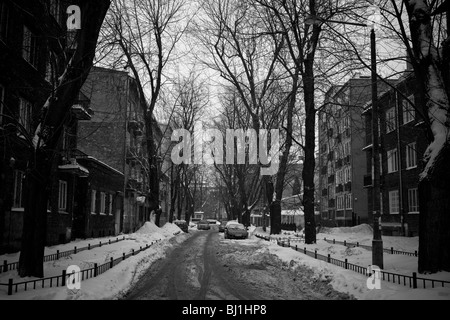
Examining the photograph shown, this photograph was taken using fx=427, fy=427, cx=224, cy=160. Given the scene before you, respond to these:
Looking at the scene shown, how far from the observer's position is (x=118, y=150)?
38594mm

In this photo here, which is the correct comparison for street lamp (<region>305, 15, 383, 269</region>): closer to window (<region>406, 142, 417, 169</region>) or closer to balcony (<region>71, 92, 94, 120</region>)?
balcony (<region>71, 92, 94, 120</region>)

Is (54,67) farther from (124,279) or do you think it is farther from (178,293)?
(178,293)

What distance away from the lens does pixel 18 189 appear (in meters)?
18.5

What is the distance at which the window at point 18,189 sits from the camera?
1809 cm

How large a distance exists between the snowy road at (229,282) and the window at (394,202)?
1781 centimetres

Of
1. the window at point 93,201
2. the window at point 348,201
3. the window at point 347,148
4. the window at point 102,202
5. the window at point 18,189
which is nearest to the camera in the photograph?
the window at point 18,189

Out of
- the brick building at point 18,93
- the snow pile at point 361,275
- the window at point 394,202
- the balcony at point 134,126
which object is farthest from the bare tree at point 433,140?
the balcony at point 134,126

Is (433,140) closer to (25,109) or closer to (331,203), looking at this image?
(25,109)

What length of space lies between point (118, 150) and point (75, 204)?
36.6 ft

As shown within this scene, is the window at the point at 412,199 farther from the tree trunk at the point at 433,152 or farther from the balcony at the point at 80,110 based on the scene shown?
the balcony at the point at 80,110

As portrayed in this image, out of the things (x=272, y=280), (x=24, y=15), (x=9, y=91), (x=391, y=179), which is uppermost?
(x=24, y=15)

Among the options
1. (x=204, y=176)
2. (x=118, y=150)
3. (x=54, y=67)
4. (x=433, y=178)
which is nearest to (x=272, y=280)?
(x=433, y=178)
